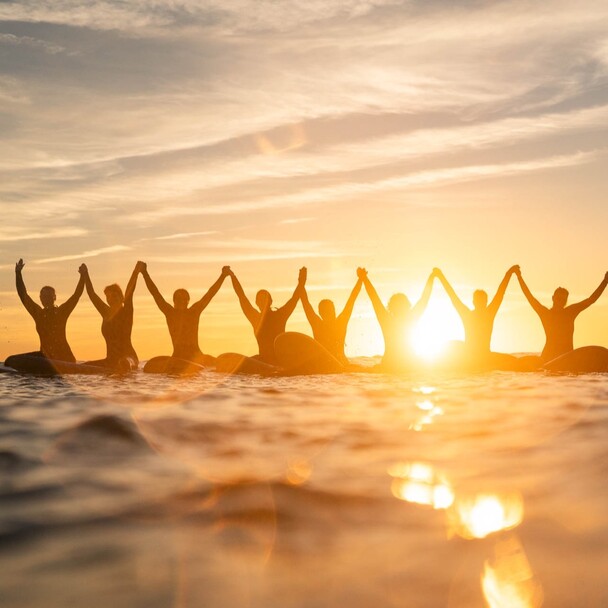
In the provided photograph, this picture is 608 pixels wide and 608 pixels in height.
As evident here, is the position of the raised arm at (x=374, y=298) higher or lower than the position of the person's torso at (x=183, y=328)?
higher

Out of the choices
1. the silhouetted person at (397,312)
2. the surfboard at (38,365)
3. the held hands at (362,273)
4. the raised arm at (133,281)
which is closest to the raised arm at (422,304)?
the silhouetted person at (397,312)

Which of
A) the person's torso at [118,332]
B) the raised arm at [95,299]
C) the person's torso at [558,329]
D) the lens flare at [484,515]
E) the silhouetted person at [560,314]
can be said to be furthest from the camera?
the person's torso at [558,329]

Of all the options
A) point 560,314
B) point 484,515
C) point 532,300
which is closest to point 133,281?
point 532,300

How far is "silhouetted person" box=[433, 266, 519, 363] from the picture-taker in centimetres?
1501

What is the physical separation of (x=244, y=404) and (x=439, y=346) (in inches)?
368

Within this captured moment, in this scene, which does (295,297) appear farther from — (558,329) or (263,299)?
(558,329)

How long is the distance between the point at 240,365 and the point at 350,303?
294 centimetres

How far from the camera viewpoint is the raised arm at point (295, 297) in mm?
14969

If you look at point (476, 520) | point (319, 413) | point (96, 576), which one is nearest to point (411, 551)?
point (476, 520)

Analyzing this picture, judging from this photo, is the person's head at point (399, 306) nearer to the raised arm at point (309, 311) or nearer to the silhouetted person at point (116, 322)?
the raised arm at point (309, 311)

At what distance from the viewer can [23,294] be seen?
1488 cm

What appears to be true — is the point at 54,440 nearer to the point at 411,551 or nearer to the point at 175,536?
the point at 175,536

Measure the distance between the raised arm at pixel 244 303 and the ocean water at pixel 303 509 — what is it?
25.6 feet

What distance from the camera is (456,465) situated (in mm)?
4656
